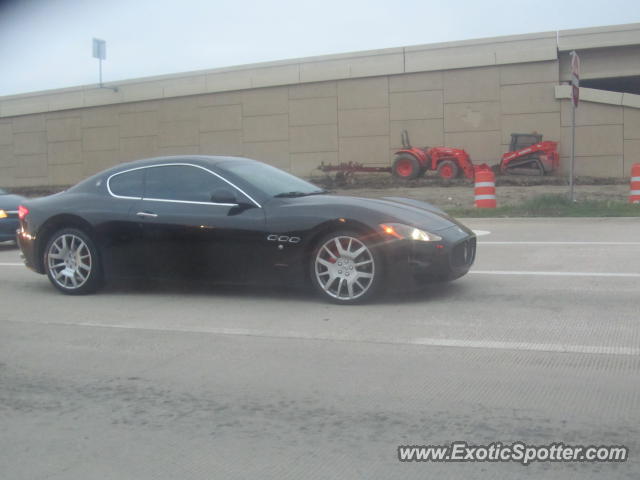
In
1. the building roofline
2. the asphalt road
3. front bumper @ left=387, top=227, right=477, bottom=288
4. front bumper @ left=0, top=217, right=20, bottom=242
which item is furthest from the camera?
the building roofline

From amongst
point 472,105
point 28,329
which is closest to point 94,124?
point 472,105

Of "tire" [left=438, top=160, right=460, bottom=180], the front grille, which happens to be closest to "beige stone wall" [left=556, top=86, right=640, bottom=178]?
"tire" [left=438, top=160, right=460, bottom=180]

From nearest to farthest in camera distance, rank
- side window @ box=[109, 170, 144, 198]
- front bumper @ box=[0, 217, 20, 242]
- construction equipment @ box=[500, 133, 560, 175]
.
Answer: side window @ box=[109, 170, 144, 198], front bumper @ box=[0, 217, 20, 242], construction equipment @ box=[500, 133, 560, 175]

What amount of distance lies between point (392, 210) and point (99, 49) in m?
29.1

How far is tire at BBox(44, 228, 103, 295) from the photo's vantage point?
7684mm

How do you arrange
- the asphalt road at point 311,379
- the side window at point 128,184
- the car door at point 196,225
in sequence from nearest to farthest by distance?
the asphalt road at point 311,379 → the car door at point 196,225 → the side window at point 128,184

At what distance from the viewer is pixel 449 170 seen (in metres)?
26.8

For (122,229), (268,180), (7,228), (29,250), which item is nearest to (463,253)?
(268,180)

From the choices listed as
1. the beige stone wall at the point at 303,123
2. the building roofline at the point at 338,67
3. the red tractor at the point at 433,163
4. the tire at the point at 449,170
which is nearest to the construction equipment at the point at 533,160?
the red tractor at the point at 433,163

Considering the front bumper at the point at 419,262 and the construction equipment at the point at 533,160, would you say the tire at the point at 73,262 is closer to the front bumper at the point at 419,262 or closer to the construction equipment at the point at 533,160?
the front bumper at the point at 419,262

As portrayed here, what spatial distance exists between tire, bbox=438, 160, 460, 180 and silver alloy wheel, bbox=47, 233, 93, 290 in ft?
66.8

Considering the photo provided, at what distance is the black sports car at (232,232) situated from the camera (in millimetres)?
6754

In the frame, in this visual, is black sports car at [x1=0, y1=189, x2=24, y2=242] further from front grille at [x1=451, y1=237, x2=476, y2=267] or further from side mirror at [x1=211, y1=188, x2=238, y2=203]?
front grille at [x1=451, y1=237, x2=476, y2=267]

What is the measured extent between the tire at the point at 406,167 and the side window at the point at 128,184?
66.1 feet
